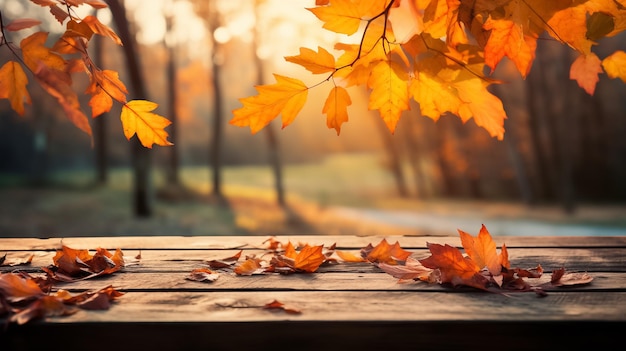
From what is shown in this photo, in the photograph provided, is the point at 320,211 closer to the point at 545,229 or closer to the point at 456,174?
the point at 545,229

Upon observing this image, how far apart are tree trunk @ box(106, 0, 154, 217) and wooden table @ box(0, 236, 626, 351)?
7323 millimetres

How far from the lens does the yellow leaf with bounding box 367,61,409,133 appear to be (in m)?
1.36

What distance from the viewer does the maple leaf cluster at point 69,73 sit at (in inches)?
48.7

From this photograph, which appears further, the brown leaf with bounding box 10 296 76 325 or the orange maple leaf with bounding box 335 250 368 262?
the orange maple leaf with bounding box 335 250 368 262

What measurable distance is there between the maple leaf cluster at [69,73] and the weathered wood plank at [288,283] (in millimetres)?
394

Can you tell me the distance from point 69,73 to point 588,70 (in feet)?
4.40

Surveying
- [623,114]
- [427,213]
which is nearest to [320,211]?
[427,213]

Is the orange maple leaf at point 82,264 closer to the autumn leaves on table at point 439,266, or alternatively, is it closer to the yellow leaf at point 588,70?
the autumn leaves on table at point 439,266

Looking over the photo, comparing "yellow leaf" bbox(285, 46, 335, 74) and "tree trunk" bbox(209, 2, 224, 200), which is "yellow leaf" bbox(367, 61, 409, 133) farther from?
"tree trunk" bbox(209, 2, 224, 200)

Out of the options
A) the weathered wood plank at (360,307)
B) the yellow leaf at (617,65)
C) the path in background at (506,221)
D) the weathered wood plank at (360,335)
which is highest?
the yellow leaf at (617,65)

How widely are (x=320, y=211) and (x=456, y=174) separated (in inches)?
316

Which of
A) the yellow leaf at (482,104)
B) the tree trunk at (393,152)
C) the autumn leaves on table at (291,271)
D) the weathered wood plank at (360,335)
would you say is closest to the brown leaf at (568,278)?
the autumn leaves on table at (291,271)

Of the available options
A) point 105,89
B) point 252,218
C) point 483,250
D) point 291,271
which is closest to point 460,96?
point 483,250

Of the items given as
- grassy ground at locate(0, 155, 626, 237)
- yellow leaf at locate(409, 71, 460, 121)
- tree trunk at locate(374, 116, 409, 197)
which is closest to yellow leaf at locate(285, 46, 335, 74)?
yellow leaf at locate(409, 71, 460, 121)
